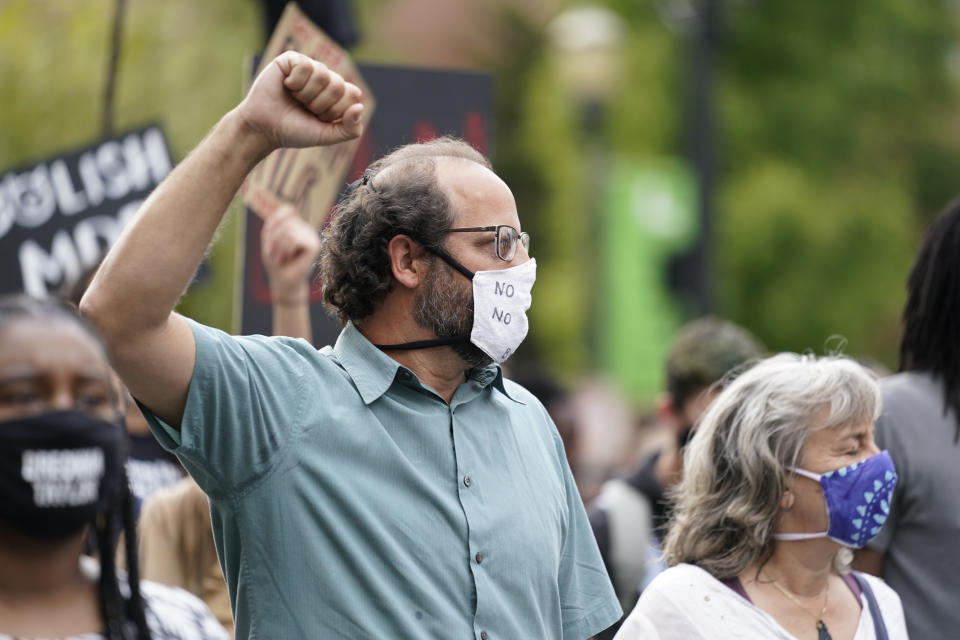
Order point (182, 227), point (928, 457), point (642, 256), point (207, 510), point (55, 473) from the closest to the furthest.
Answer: point (55, 473) → point (182, 227) → point (928, 457) → point (207, 510) → point (642, 256)

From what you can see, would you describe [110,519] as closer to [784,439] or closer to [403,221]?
[403,221]

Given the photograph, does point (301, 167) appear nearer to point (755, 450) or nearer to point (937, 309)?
point (755, 450)

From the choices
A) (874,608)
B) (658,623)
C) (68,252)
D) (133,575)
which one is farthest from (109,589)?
(68,252)

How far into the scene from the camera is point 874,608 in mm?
3488

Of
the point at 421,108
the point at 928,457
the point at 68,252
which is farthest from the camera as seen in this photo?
the point at 68,252

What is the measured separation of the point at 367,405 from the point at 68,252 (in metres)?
2.71

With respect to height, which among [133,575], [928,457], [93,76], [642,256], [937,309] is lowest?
[642,256]

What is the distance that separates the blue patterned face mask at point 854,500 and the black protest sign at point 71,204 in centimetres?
280

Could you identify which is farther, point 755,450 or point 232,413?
point 755,450

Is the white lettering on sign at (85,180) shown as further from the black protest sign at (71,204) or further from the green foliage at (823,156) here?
the green foliage at (823,156)

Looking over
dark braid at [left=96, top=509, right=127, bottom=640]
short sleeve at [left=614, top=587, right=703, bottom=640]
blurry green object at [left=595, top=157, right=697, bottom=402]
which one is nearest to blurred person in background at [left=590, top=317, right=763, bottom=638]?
→ short sleeve at [left=614, top=587, right=703, bottom=640]

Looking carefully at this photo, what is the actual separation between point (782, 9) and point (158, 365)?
673 inches

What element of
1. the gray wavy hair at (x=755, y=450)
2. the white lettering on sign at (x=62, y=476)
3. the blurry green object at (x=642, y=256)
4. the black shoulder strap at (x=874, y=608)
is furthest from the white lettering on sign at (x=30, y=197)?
the blurry green object at (x=642, y=256)

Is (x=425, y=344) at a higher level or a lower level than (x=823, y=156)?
higher
